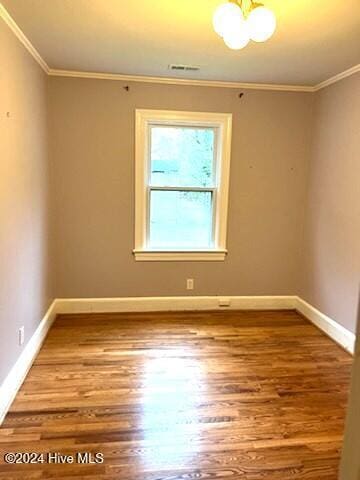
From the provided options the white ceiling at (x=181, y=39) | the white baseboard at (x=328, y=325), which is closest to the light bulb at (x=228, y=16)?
the white ceiling at (x=181, y=39)

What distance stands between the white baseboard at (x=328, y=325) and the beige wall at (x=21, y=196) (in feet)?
8.54

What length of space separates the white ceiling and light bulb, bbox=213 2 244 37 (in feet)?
0.95

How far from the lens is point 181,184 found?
156 inches

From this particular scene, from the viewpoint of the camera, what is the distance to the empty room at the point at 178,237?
2.09 meters

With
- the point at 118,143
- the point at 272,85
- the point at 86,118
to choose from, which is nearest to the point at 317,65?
the point at 272,85

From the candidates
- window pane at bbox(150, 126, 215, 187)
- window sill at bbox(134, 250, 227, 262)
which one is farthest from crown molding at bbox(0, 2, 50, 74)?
window sill at bbox(134, 250, 227, 262)

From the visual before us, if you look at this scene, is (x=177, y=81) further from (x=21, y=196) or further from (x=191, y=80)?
(x=21, y=196)

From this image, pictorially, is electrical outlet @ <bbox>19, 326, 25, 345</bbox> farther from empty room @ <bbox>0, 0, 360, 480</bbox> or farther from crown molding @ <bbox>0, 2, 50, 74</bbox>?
crown molding @ <bbox>0, 2, 50, 74</bbox>

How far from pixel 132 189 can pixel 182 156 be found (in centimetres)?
65

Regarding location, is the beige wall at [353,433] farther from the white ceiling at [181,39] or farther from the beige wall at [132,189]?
the beige wall at [132,189]

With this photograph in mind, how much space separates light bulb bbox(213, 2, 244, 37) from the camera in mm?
1862

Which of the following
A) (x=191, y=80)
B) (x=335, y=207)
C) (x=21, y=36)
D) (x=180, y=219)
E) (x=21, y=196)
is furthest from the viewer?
(x=180, y=219)

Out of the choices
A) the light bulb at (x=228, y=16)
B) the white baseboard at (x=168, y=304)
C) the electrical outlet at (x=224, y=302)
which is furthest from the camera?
the electrical outlet at (x=224, y=302)

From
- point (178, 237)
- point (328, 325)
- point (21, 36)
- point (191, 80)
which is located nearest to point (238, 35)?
point (21, 36)
